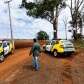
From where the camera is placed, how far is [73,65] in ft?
93.9

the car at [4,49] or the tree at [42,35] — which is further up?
the tree at [42,35]

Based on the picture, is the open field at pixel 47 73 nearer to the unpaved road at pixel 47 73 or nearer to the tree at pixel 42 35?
the unpaved road at pixel 47 73

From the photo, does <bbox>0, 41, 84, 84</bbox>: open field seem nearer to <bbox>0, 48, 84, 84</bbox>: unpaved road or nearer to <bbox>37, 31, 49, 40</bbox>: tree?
<bbox>0, 48, 84, 84</bbox>: unpaved road

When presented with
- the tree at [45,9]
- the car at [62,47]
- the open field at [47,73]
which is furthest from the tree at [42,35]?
the open field at [47,73]

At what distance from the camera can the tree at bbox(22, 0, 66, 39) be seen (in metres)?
59.5

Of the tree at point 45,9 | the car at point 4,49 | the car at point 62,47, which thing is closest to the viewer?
the car at point 4,49

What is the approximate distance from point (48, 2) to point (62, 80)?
39096 millimetres

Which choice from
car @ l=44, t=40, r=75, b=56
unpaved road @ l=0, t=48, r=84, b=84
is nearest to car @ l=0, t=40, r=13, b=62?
unpaved road @ l=0, t=48, r=84, b=84

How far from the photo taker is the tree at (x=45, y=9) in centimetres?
5953

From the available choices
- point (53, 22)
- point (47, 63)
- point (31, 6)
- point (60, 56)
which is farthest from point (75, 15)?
point (47, 63)

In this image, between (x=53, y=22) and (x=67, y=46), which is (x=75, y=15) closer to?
(x=53, y=22)

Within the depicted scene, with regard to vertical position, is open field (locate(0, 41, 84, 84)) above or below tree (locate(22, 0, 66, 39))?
below

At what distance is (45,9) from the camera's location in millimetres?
60188

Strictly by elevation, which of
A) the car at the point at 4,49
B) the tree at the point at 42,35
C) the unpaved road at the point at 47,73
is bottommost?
the unpaved road at the point at 47,73
